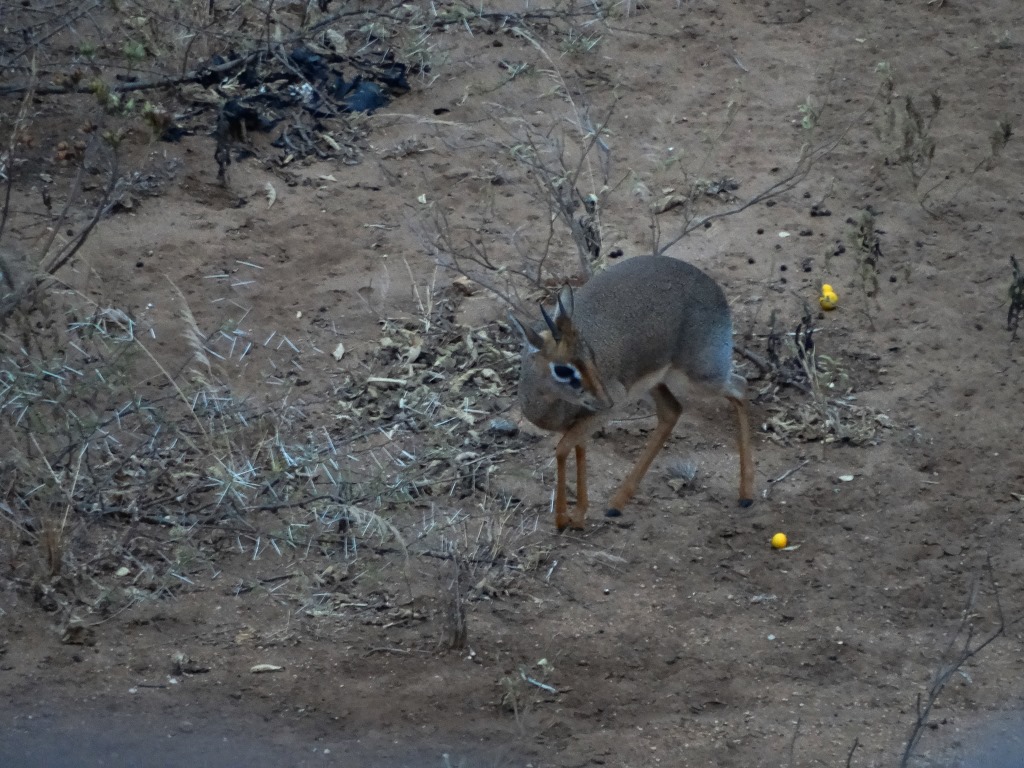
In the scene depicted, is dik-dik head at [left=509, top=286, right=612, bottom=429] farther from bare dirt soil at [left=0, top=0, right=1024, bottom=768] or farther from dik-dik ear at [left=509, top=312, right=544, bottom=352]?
bare dirt soil at [left=0, top=0, right=1024, bottom=768]

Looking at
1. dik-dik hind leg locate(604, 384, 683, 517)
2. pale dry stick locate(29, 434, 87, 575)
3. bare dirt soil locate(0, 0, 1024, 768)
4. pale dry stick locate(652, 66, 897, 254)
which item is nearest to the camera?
bare dirt soil locate(0, 0, 1024, 768)

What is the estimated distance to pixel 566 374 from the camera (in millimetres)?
5539

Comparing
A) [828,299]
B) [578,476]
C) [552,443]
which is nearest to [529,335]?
[578,476]

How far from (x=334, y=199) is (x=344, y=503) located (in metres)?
2.71

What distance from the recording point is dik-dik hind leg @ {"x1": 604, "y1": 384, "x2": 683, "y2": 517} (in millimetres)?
5926

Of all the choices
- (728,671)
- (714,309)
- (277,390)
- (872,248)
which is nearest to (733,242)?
(872,248)

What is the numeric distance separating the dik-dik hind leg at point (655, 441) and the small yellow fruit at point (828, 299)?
1.36m

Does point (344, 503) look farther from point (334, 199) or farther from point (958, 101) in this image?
point (958, 101)

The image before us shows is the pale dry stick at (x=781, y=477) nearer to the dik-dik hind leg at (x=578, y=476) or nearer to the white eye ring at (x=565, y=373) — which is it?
the dik-dik hind leg at (x=578, y=476)

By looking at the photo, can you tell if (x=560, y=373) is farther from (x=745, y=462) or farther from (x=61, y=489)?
(x=61, y=489)

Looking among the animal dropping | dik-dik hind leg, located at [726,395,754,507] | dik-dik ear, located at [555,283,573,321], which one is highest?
dik-dik ear, located at [555,283,573,321]

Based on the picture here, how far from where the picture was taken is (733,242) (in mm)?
7621

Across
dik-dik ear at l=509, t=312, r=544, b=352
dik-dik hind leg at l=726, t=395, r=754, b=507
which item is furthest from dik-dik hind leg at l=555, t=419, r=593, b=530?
dik-dik hind leg at l=726, t=395, r=754, b=507

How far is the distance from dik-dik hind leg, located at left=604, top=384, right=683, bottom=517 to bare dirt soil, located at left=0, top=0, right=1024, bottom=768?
0.30 ft
